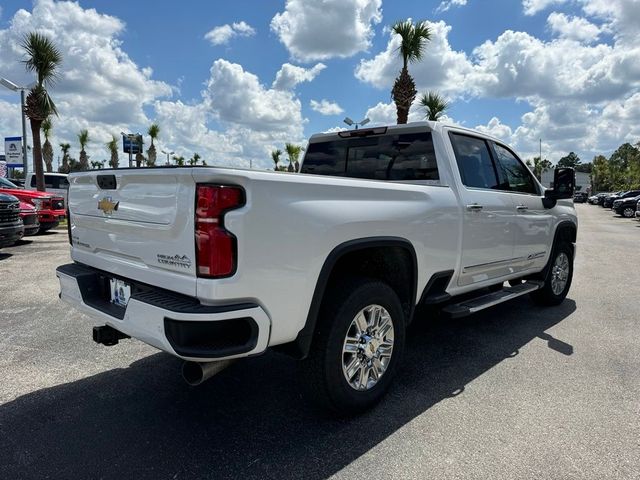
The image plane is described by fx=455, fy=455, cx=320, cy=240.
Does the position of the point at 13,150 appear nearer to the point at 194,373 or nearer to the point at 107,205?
the point at 107,205

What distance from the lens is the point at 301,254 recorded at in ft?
8.14

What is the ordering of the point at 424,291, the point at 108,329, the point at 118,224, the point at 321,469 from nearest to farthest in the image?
the point at 321,469 → the point at 118,224 → the point at 108,329 → the point at 424,291

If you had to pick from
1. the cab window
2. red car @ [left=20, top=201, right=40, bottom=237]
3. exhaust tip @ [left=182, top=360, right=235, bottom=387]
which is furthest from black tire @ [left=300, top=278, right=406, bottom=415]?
red car @ [left=20, top=201, right=40, bottom=237]

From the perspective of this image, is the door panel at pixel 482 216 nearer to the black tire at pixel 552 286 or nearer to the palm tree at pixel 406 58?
the black tire at pixel 552 286

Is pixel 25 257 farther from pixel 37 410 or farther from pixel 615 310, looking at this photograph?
pixel 615 310

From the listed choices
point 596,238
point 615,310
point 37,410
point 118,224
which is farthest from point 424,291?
point 596,238

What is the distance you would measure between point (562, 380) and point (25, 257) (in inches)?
374

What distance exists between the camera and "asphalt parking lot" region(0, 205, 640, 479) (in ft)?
8.22

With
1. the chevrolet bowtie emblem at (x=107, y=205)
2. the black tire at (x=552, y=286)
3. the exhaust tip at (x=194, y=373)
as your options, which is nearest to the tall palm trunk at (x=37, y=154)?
the chevrolet bowtie emblem at (x=107, y=205)

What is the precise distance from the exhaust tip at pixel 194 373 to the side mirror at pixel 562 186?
434 centimetres

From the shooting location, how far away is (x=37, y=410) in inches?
121

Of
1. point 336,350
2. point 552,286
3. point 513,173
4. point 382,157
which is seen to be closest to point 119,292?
point 336,350

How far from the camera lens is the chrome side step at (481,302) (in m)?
3.73

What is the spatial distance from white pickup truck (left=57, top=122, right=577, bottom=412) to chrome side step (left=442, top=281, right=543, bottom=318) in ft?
0.08
